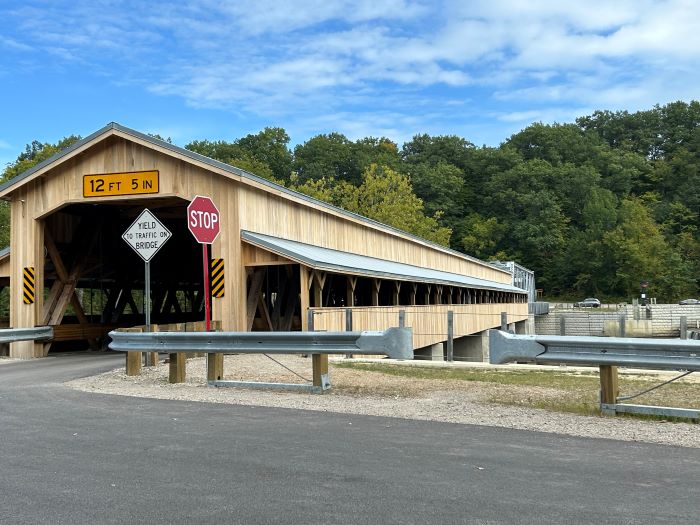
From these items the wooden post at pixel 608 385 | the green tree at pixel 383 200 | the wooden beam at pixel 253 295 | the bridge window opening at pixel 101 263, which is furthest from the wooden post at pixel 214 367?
the green tree at pixel 383 200

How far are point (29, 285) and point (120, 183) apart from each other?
405cm

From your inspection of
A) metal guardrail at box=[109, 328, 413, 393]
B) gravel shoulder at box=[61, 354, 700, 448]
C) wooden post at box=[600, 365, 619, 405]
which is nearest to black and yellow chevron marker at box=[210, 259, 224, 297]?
gravel shoulder at box=[61, 354, 700, 448]

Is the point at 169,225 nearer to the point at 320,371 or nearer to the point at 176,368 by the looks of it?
the point at 176,368

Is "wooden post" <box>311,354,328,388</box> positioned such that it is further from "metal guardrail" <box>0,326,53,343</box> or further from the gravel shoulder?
"metal guardrail" <box>0,326,53,343</box>

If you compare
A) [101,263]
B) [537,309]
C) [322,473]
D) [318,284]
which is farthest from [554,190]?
[322,473]

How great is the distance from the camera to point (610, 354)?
739 cm

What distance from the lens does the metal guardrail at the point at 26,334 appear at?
17.1 m

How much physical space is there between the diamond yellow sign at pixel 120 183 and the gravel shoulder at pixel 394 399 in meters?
7.45

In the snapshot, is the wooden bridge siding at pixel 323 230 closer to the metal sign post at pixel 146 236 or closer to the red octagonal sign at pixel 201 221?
the red octagonal sign at pixel 201 221

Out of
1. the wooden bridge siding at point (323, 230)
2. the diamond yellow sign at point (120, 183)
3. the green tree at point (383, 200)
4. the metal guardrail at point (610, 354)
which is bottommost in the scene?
the metal guardrail at point (610, 354)

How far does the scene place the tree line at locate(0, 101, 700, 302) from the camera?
88750 mm

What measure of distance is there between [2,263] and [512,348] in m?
18.4

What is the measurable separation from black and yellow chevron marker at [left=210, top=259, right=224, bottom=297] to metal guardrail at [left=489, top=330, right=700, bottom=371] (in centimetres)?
1076

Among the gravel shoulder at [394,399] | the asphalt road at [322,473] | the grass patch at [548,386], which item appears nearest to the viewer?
the asphalt road at [322,473]
